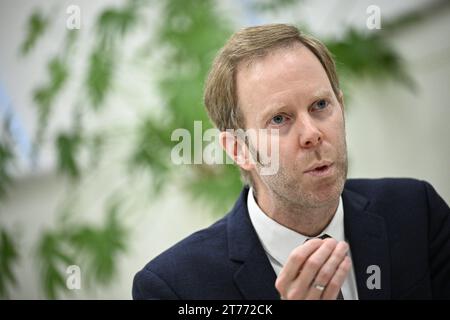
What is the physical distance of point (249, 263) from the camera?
110cm

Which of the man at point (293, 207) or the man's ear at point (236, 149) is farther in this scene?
the man's ear at point (236, 149)

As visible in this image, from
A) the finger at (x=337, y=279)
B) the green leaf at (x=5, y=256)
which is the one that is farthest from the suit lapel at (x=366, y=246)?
the green leaf at (x=5, y=256)

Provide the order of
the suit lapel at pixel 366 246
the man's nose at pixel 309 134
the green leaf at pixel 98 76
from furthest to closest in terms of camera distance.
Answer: the green leaf at pixel 98 76, the suit lapel at pixel 366 246, the man's nose at pixel 309 134

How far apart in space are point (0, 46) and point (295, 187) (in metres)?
2.14

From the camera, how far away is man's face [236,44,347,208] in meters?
1.00

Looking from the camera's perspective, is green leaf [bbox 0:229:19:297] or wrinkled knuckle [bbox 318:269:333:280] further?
green leaf [bbox 0:229:19:297]

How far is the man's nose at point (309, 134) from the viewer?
3.23 feet

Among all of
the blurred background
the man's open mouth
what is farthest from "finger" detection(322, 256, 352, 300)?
the blurred background

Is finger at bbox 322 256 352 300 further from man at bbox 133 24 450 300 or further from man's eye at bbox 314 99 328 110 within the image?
man's eye at bbox 314 99 328 110

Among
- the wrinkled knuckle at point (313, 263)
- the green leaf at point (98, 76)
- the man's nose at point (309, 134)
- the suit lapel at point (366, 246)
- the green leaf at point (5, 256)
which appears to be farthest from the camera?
the green leaf at point (98, 76)

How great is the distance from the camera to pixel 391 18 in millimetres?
2314

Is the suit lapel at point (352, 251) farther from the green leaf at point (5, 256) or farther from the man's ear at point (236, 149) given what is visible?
the green leaf at point (5, 256)

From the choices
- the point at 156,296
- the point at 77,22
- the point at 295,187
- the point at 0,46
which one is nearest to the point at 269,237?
the point at 295,187

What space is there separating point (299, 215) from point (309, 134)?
21 cm
